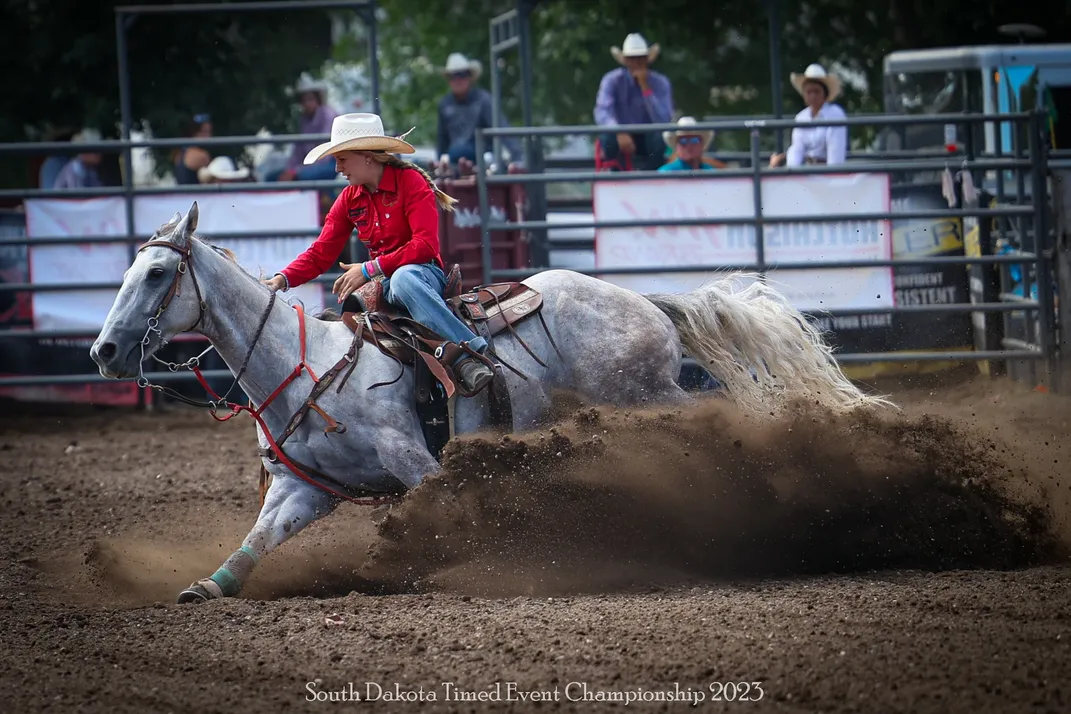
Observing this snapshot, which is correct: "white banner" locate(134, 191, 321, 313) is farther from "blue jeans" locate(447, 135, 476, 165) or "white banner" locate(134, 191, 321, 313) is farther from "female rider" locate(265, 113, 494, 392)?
"female rider" locate(265, 113, 494, 392)

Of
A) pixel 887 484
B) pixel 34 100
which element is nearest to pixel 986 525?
pixel 887 484

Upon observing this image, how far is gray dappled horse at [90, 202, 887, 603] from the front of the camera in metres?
5.45

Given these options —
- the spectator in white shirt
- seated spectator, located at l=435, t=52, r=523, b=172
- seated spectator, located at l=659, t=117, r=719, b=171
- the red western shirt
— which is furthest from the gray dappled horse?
seated spectator, located at l=435, t=52, r=523, b=172

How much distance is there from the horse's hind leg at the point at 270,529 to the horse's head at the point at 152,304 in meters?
0.81

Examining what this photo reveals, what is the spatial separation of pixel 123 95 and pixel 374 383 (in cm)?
647

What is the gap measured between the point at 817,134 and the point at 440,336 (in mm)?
5864

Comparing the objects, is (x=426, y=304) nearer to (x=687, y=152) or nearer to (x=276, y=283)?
(x=276, y=283)

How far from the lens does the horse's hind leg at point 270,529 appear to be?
5.39m

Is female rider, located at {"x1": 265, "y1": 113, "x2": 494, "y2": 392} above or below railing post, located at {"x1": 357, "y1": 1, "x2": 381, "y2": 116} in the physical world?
below

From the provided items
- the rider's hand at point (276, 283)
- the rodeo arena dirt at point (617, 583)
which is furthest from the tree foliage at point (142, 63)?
the rider's hand at point (276, 283)

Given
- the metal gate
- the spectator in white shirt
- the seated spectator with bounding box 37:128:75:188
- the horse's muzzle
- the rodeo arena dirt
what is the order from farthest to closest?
the seated spectator with bounding box 37:128:75:188, the spectator in white shirt, the metal gate, the horse's muzzle, the rodeo arena dirt

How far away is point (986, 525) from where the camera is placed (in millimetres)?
5621

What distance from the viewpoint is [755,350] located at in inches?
248

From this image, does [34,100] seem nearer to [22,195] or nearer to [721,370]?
[22,195]
